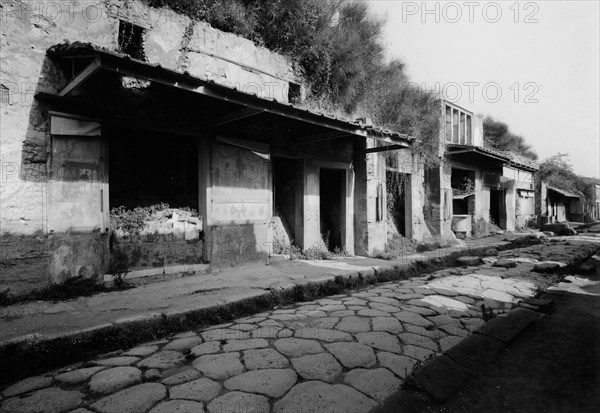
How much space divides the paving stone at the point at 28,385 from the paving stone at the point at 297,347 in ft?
6.39

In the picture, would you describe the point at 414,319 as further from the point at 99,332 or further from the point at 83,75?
the point at 83,75

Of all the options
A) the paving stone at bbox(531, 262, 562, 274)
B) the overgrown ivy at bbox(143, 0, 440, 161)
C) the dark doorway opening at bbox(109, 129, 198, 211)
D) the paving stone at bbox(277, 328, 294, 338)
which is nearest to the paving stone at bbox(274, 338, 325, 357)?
the paving stone at bbox(277, 328, 294, 338)

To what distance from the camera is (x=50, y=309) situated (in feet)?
13.3

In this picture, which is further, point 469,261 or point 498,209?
point 498,209

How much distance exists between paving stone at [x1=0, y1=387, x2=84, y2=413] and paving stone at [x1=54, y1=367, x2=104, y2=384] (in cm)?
14

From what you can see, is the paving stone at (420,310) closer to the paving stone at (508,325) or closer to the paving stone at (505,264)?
the paving stone at (508,325)

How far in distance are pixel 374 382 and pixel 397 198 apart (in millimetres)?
10223

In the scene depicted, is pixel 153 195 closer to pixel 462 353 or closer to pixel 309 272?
pixel 309 272

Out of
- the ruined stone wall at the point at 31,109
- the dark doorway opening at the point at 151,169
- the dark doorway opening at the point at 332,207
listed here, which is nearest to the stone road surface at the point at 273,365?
the ruined stone wall at the point at 31,109

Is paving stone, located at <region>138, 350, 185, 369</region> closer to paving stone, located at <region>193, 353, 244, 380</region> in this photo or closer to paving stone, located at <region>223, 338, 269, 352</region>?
paving stone, located at <region>193, 353, 244, 380</region>

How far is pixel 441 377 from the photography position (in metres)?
2.37

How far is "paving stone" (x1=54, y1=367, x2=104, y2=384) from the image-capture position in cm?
262

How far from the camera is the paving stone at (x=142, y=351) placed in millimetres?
3068

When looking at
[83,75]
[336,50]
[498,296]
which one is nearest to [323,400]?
[498,296]
